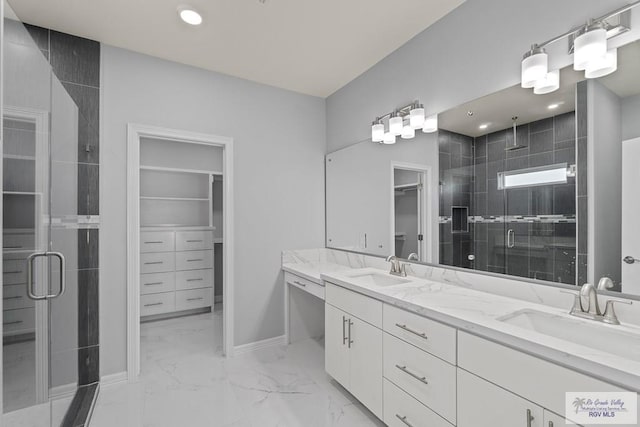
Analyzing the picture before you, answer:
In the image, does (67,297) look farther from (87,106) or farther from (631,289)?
(631,289)

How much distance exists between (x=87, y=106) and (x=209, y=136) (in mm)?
871

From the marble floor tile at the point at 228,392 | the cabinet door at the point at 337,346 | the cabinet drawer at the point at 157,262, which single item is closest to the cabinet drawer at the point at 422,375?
the cabinet door at the point at 337,346

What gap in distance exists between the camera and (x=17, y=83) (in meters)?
1.16

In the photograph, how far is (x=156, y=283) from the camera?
3613 millimetres

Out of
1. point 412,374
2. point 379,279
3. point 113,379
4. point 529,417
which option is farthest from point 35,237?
point 529,417

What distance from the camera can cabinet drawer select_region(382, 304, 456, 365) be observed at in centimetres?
129

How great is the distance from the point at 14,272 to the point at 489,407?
1.95 meters

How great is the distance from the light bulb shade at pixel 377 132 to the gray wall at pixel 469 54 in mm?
155

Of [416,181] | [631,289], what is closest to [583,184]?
[631,289]

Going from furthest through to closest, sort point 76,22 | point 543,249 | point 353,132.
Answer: point 353,132, point 76,22, point 543,249

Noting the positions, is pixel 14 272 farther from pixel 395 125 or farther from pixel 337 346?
pixel 395 125

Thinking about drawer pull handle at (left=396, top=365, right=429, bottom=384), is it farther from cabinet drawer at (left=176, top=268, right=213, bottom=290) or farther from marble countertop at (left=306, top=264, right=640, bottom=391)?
cabinet drawer at (left=176, top=268, right=213, bottom=290)

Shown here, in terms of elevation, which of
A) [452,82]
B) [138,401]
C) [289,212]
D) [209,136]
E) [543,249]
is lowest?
[138,401]

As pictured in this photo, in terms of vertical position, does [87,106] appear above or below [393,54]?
below
